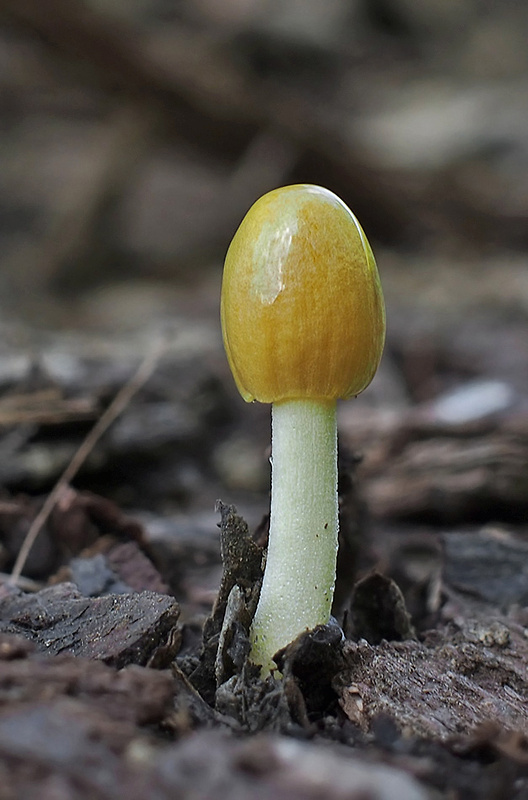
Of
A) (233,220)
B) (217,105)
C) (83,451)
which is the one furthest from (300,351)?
(233,220)

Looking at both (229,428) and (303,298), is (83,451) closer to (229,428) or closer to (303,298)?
(229,428)

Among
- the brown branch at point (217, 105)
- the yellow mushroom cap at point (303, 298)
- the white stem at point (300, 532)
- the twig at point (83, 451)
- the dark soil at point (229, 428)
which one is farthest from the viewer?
the brown branch at point (217, 105)

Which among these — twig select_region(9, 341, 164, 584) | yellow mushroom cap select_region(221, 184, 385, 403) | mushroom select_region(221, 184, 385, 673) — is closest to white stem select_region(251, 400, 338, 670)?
mushroom select_region(221, 184, 385, 673)

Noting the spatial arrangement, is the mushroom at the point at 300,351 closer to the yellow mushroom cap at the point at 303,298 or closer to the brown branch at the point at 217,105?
the yellow mushroom cap at the point at 303,298

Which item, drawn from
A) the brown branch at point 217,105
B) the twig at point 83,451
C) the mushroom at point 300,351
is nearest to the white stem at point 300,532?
the mushroom at point 300,351

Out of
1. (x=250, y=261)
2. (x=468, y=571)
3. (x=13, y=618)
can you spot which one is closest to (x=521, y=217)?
(x=468, y=571)

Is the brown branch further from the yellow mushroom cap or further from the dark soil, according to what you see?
the yellow mushroom cap
